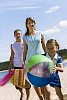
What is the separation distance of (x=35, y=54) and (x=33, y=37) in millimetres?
338

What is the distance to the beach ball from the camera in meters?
7.03

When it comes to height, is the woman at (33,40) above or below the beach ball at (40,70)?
above

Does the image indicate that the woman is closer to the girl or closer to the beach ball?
the girl

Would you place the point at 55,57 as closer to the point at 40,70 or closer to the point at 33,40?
the point at 40,70

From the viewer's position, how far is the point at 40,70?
714 cm

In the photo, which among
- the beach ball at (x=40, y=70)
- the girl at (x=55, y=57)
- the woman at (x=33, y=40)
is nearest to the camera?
the beach ball at (x=40, y=70)

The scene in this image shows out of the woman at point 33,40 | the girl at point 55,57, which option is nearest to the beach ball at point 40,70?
the girl at point 55,57


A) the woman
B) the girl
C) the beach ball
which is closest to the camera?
the beach ball

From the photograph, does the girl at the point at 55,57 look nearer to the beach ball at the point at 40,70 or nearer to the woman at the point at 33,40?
the beach ball at the point at 40,70

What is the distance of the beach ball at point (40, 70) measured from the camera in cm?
703

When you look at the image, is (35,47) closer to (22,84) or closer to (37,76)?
(37,76)

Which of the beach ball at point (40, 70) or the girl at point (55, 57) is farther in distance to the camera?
the girl at point (55, 57)

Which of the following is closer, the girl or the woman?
the girl

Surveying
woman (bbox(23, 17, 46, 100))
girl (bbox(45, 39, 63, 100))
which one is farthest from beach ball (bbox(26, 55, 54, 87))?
woman (bbox(23, 17, 46, 100))
